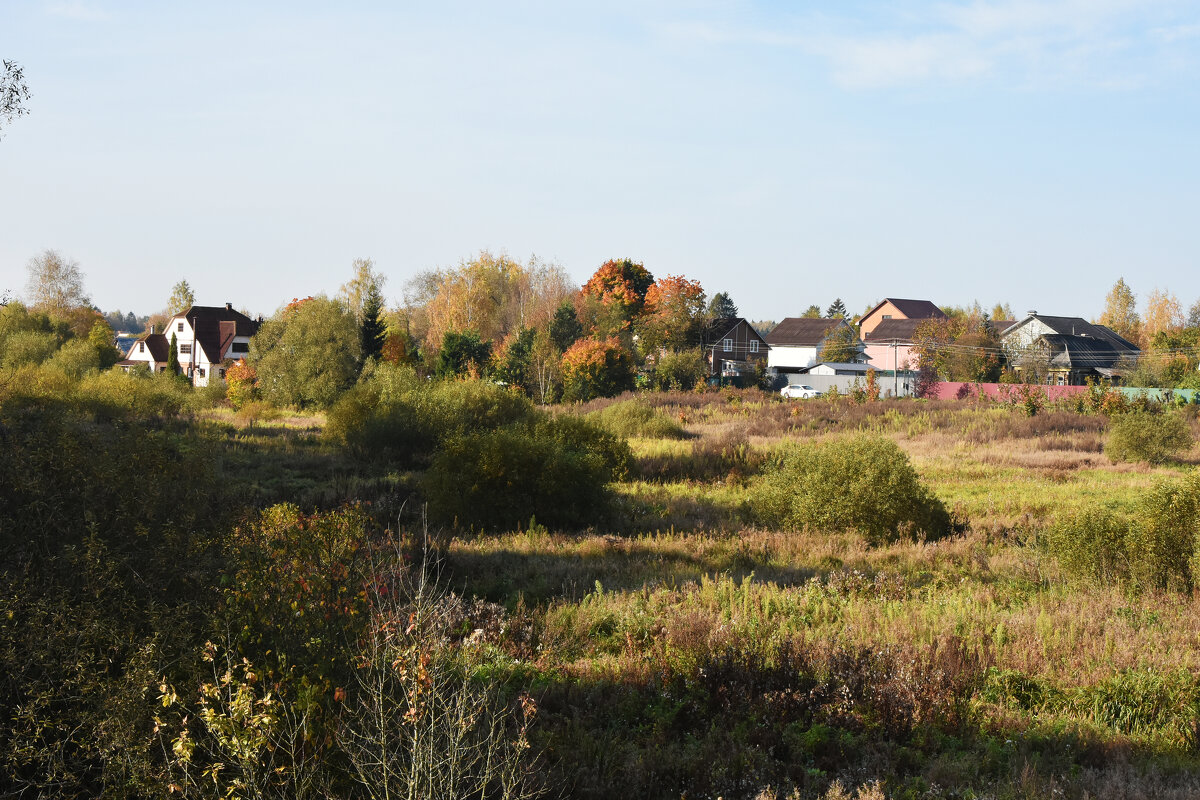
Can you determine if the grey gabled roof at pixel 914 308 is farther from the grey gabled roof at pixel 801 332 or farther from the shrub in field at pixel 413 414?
the shrub in field at pixel 413 414

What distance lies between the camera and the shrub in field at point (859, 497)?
13.7 metres

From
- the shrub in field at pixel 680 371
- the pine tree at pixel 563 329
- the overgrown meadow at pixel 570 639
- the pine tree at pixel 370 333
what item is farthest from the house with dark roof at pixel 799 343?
the overgrown meadow at pixel 570 639

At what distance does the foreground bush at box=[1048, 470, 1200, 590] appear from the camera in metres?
9.70

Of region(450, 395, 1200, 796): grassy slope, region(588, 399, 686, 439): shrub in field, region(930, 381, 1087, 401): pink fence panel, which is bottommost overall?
region(450, 395, 1200, 796): grassy slope

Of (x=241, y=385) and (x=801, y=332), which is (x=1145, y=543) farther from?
(x=801, y=332)

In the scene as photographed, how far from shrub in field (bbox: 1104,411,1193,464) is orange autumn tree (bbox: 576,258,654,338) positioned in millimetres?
44513

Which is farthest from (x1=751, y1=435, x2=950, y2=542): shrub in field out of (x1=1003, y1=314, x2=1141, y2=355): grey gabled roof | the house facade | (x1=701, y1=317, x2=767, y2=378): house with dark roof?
the house facade

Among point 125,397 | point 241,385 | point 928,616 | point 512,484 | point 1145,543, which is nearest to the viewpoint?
point 928,616

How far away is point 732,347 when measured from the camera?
74562 mm

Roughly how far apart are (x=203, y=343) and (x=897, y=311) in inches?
3027

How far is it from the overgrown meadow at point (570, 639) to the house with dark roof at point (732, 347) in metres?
53.8

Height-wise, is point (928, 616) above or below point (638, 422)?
below

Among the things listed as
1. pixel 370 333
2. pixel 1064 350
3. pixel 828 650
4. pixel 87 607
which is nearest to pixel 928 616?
pixel 828 650

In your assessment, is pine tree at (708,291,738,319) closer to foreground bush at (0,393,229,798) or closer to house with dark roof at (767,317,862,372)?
house with dark roof at (767,317,862,372)
